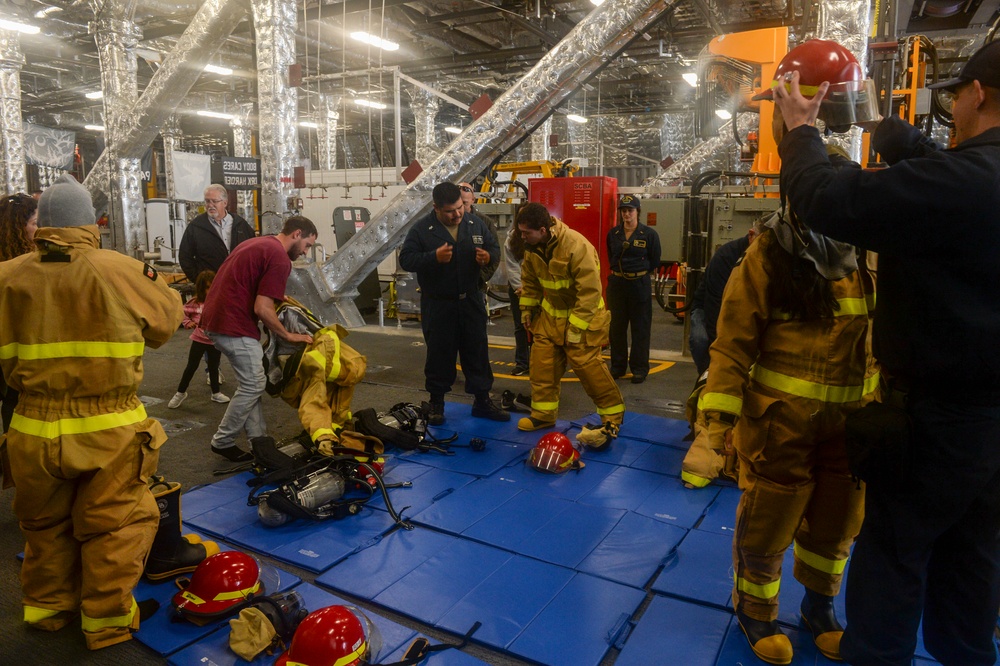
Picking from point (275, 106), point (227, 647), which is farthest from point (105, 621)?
point (275, 106)

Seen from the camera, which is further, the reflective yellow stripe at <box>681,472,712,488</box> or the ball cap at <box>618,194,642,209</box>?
the ball cap at <box>618,194,642,209</box>

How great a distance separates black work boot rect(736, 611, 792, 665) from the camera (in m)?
2.43

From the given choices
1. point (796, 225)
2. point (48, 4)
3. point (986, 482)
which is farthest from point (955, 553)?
point (48, 4)

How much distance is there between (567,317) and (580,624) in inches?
100

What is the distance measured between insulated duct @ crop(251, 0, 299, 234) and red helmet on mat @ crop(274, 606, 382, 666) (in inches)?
274

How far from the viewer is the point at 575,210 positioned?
795 centimetres

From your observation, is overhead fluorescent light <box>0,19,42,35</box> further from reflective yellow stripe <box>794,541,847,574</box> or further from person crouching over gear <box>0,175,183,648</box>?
reflective yellow stripe <box>794,541,847,574</box>

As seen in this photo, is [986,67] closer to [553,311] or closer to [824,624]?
[824,624]

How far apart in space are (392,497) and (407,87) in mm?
14790

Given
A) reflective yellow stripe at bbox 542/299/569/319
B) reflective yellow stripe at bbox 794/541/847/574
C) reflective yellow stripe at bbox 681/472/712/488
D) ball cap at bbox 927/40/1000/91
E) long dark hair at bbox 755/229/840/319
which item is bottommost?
reflective yellow stripe at bbox 681/472/712/488

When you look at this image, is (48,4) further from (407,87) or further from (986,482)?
(986,482)

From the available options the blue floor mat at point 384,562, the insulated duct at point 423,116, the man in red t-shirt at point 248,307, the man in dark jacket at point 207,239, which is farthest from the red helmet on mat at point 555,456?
the insulated duct at point 423,116

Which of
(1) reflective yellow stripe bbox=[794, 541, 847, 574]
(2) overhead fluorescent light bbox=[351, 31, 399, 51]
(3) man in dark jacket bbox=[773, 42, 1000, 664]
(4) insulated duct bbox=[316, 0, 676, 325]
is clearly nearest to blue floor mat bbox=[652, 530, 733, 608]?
(1) reflective yellow stripe bbox=[794, 541, 847, 574]

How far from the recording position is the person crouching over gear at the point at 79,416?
2.43 metres
